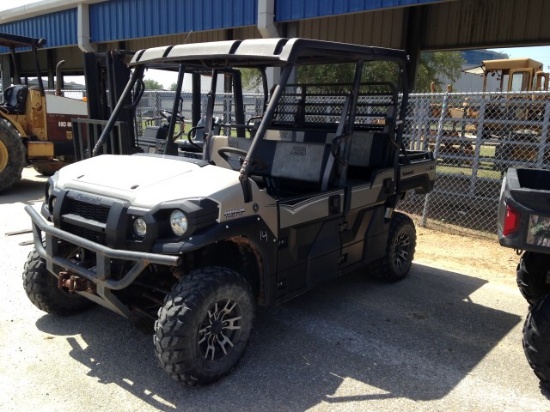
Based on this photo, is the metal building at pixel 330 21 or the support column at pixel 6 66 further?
the support column at pixel 6 66

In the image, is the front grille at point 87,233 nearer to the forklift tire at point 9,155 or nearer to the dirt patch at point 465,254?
the dirt patch at point 465,254

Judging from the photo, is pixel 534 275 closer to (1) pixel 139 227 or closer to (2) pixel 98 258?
(1) pixel 139 227

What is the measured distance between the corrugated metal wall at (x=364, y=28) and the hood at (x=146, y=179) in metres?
10.3

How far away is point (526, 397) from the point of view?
10.1 ft

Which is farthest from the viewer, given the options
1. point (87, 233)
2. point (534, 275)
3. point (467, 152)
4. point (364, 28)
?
point (364, 28)

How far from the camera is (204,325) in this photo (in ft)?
9.79

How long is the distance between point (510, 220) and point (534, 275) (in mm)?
1325

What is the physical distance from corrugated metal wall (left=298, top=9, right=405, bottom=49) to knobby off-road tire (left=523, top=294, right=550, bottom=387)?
10712 mm

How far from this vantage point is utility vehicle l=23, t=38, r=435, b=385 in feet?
9.34

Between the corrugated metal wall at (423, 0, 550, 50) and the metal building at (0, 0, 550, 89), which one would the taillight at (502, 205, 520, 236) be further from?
the corrugated metal wall at (423, 0, 550, 50)

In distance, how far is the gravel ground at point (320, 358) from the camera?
2.93 meters

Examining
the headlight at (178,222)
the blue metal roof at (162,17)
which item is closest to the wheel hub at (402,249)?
the headlight at (178,222)

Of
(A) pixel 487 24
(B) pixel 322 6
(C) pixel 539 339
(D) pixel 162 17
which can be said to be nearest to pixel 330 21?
(B) pixel 322 6

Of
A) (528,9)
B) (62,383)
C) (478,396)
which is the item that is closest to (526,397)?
(478,396)
